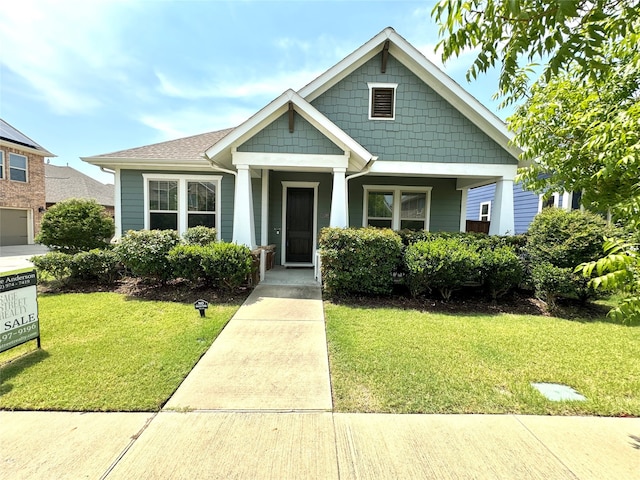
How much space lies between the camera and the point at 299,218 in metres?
10.0

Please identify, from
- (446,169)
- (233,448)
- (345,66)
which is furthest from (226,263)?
(446,169)

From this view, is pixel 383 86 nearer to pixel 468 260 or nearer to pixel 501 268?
pixel 468 260

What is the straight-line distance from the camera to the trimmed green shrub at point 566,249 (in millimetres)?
5730

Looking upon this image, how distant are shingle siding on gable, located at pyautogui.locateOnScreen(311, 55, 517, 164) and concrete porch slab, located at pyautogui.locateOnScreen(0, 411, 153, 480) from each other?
781 cm

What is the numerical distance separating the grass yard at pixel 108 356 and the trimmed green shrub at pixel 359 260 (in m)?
2.14

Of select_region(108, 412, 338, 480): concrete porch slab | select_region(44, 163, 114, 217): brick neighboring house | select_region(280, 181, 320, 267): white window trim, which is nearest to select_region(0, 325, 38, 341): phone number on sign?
select_region(108, 412, 338, 480): concrete porch slab

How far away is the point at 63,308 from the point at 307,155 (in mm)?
5778

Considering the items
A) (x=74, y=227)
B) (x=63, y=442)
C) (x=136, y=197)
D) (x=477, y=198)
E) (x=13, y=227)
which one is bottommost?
(x=63, y=442)

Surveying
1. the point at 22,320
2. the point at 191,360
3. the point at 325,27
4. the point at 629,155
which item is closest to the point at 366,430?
the point at 191,360

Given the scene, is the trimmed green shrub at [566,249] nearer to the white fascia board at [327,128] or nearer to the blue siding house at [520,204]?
the blue siding house at [520,204]

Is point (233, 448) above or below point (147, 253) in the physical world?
below

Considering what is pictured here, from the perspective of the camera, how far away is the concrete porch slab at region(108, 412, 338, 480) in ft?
6.88

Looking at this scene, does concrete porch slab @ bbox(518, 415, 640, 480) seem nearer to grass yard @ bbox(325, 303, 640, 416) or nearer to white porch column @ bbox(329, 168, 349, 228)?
grass yard @ bbox(325, 303, 640, 416)

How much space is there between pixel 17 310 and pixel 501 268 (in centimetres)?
787
